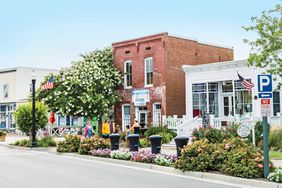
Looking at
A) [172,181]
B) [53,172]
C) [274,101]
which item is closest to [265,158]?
[172,181]

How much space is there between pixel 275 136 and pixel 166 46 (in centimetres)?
1392

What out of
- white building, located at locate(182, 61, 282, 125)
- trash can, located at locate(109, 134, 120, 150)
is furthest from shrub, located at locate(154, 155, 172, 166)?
white building, located at locate(182, 61, 282, 125)

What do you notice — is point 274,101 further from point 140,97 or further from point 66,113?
point 66,113

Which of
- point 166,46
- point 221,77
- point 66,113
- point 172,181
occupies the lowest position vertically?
point 172,181

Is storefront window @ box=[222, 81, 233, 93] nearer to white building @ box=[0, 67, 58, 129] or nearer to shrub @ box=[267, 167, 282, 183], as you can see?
shrub @ box=[267, 167, 282, 183]

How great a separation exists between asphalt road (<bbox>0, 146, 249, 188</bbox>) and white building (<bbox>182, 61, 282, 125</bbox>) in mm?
13301

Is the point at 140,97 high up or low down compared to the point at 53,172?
up

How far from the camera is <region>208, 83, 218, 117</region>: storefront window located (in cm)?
3009

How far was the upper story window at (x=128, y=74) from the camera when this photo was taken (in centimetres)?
3538

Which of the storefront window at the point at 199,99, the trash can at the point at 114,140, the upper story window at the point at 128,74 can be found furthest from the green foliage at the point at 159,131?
the upper story window at the point at 128,74

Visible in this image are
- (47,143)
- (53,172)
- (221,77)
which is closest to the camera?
(53,172)

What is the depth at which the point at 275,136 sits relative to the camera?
67.1ft

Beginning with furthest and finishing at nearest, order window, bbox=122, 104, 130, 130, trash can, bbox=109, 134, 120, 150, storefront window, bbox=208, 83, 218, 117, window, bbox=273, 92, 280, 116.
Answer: window, bbox=122, 104, 130, 130 → storefront window, bbox=208, 83, 218, 117 → window, bbox=273, 92, 280, 116 → trash can, bbox=109, 134, 120, 150

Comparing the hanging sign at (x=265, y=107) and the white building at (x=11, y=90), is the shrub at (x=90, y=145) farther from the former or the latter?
the white building at (x=11, y=90)
